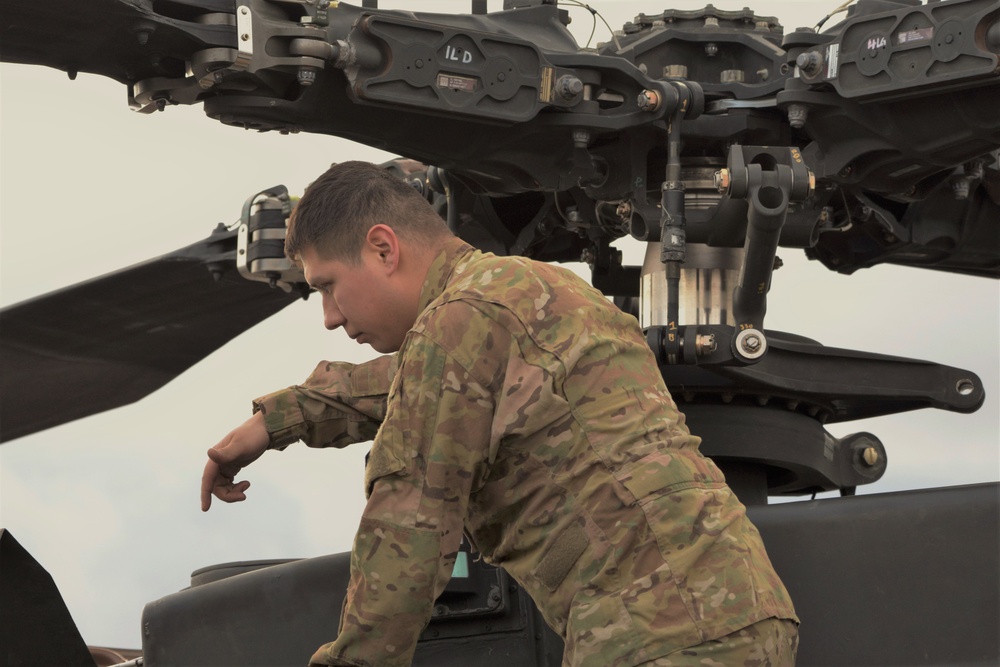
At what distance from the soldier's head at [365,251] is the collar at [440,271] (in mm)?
16

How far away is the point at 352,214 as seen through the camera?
3162 mm

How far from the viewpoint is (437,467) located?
284cm

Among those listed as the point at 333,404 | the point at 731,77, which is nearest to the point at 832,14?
the point at 731,77

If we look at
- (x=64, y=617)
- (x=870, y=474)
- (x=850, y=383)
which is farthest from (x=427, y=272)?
(x=870, y=474)

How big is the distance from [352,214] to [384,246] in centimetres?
10

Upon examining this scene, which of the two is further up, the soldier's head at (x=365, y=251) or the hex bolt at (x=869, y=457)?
the soldier's head at (x=365, y=251)

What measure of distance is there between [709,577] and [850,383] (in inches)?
111

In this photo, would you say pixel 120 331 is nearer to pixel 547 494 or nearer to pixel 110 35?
pixel 110 35

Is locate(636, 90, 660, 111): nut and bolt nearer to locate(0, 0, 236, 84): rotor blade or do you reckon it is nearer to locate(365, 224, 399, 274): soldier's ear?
locate(0, 0, 236, 84): rotor blade

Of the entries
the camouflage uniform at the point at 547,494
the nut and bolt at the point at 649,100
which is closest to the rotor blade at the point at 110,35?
the nut and bolt at the point at 649,100

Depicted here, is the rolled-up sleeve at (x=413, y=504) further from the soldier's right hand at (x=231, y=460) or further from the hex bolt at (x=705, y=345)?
the hex bolt at (x=705, y=345)

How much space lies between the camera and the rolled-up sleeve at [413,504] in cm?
281

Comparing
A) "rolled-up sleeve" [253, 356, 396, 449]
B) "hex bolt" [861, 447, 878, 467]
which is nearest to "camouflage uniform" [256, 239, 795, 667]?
"rolled-up sleeve" [253, 356, 396, 449]

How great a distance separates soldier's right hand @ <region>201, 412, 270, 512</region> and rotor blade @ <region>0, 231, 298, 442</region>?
3105mm
